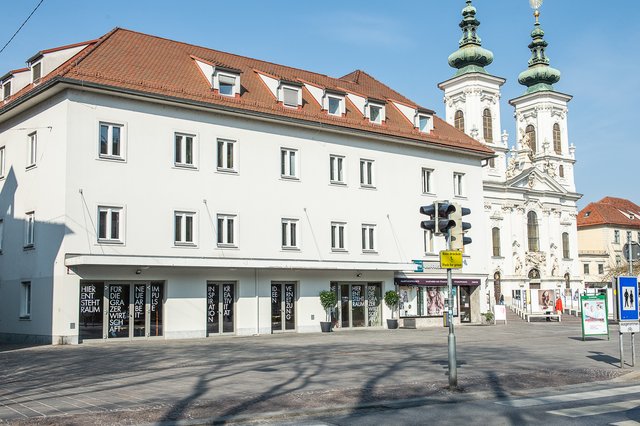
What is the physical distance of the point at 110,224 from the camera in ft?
94.5

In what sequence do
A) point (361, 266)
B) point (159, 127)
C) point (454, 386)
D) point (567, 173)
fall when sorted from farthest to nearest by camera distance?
point (567, 173) → point (361, 266) → point (159, 127) → point (454, 386)

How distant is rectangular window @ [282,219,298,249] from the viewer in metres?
34.5

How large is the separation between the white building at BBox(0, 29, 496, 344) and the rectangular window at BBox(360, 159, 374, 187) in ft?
0.37

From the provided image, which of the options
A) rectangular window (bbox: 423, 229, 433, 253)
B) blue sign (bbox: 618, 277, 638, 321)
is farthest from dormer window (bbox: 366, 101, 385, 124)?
blue sign (bbox: 618, 277, 638, 321)

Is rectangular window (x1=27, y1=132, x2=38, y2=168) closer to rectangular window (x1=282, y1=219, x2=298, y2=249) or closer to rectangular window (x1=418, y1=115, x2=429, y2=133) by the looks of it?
rectangular window (x1=282, y1=219, x2=298, y2=249)

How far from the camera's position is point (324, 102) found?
37.2m

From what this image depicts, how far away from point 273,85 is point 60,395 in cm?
2468

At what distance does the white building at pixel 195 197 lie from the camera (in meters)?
28.3

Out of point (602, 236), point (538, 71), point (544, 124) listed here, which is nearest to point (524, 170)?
point (544, 124)

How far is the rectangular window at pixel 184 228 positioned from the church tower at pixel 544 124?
59.7 metres

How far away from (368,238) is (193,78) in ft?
39.0

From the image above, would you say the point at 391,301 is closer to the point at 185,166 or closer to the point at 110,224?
the point at 185,166

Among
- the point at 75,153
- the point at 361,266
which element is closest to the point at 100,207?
the point at 75,153

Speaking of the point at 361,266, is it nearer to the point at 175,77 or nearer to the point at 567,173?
the point at 175,77
